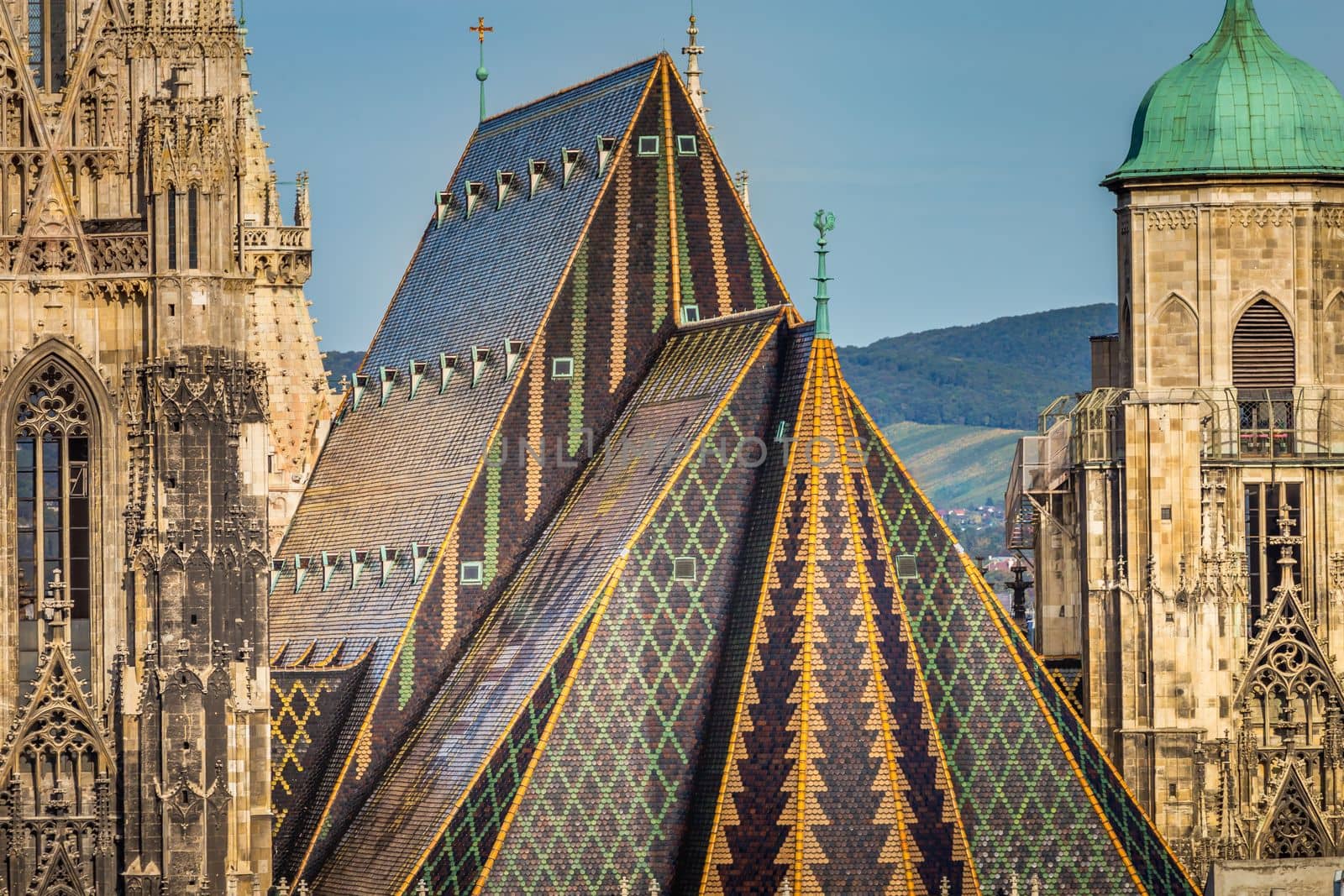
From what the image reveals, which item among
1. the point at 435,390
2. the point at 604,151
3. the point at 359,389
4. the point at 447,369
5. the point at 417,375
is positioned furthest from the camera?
the point at 359,389

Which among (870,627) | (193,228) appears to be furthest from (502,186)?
(870,627)

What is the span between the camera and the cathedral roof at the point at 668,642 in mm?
90000

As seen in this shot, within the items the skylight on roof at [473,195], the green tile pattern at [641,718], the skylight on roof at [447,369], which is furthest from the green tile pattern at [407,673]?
the skylight on roof at [473,195]

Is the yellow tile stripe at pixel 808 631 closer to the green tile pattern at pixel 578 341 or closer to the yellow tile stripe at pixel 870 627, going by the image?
the yellow tile stripe at pixel 870 627

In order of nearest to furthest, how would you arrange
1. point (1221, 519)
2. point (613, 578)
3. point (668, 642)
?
point (668, 642) < point (613, 578) < point (1221, 519)

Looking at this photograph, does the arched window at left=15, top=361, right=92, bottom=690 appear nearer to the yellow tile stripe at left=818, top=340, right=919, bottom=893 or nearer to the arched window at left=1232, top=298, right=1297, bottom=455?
the yellow tile stripe at left=818, top=340, right=919, bottom=893

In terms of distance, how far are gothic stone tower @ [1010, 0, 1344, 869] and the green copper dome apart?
0.21 feet

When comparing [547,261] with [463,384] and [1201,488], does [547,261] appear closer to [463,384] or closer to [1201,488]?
[463,384]

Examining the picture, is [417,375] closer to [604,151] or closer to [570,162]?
[570,162]

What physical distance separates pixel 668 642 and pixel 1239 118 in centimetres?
2236

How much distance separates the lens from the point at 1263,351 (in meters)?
106

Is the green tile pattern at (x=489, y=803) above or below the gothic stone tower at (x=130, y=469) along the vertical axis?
below

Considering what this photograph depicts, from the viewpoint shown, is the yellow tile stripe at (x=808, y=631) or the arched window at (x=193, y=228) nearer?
the yellow tile stripe at (x=808, y=631)

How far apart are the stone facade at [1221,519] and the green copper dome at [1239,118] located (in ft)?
1.94
